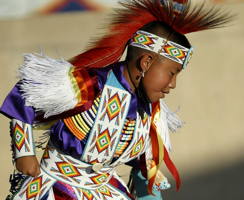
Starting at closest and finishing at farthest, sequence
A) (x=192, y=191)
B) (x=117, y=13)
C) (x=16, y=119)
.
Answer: (x=16, y=119), (x=117, y=13), (x=192, y=191)

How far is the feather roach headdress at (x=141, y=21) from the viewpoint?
356 cm

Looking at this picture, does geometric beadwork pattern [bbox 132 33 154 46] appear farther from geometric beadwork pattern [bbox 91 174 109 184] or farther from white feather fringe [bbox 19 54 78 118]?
geometric beadwork pattern [bbox 91 174 109 184]

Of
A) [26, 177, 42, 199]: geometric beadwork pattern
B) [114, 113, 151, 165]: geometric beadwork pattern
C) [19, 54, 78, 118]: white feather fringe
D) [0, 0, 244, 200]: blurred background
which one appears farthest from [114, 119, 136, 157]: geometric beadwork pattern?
[0, 0, 244, 200]: blurred background

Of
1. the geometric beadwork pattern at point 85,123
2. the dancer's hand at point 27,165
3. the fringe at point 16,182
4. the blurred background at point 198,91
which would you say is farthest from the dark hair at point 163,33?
the blurred background at point 198,91

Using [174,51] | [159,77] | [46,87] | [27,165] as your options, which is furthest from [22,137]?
[174,51]

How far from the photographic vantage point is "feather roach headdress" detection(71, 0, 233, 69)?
3.56 metres

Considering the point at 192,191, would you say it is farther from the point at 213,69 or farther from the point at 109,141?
the point at 109,141

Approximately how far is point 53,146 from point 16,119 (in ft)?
0.79

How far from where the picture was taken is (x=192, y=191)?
609 centimetres

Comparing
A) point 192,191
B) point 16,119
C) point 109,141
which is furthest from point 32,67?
point 192,191

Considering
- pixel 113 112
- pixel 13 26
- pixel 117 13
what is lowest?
pixel 13 26

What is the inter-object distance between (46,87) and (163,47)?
0.54 m

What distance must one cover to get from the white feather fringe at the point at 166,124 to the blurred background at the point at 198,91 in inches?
80.0

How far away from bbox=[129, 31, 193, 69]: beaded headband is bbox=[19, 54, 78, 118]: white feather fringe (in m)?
0.36
